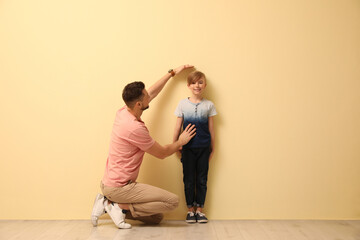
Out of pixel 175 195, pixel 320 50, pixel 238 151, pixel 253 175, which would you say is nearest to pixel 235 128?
pixel 238 151

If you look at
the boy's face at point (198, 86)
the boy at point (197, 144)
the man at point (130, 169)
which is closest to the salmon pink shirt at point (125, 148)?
the man at point (130, 169)

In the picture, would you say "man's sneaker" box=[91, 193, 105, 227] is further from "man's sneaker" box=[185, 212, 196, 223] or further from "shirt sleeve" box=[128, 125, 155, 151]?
"man's sneaker" box=[185, 212, 196, 223]

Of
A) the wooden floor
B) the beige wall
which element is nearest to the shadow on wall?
the beige wall

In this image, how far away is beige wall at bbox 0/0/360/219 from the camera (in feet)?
10.0

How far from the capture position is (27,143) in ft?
10.2

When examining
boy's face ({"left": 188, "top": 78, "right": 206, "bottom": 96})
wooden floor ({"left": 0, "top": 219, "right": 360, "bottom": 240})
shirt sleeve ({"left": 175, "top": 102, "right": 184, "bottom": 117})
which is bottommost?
wooden floor ({"left": 0, "top": 219, "right": 360, "bottom": 240})

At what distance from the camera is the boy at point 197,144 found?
9.80ft

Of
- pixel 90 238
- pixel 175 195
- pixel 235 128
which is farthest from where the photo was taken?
pixel 235 128

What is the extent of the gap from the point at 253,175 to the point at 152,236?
3.10 ft

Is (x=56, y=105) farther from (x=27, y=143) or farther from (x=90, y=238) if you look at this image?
(x=90, y=238)

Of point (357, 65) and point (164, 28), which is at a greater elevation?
point (164, 28)

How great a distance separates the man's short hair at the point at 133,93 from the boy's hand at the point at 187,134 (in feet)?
1.39

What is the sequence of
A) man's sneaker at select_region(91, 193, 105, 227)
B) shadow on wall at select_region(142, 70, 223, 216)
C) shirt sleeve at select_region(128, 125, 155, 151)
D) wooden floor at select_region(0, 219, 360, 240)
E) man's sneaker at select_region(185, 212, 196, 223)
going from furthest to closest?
shadow on wall at select_region(142, 70, 223, 216) → man's sneaker at select_region(185, 212, 196, 223) → man's sneaker at select_region(91, 193, 105, 227) → shirt sleeve at select_region(128, 125, 155, 151) → wooden floor at select_region(0, 219, 360, 240)

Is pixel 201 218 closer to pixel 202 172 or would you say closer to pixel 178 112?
pixel 202 172
